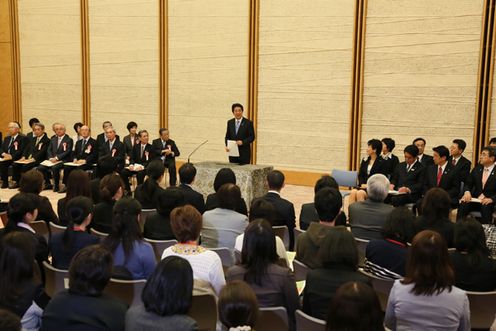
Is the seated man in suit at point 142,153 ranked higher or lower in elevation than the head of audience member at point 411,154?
lower

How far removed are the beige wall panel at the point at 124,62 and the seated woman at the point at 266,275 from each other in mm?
9710

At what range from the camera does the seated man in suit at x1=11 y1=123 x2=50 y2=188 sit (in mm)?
11258

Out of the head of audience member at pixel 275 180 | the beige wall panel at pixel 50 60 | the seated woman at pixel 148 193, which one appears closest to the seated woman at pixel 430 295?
the head of audience member at pixel 275 180

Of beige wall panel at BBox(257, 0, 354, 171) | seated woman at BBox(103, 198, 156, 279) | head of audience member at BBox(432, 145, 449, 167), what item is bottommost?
seated woman at BBox(103, 198, 156, 279)

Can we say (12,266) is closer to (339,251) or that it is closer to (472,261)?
(339,251)

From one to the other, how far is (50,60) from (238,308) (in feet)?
41.2

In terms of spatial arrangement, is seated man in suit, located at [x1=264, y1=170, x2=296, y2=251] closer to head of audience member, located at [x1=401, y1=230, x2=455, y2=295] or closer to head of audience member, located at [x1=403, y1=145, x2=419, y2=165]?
head of audience member, located at [x1=401, y1=230, x2=455, y2=295]

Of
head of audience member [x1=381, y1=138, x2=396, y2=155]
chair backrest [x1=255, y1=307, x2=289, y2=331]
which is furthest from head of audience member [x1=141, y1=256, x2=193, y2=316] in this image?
head of audience member [x1=381, y1=138, x2=396, y2=155]

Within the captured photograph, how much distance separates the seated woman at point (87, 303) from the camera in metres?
2.83

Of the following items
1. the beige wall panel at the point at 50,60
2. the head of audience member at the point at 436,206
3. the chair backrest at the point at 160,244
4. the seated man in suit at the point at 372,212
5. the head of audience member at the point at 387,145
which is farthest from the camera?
the beige wall panel at the point at 50,60

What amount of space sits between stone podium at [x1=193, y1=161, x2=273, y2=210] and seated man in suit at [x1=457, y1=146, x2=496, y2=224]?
283cm

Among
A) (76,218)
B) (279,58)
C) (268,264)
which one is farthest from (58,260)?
(279,58)

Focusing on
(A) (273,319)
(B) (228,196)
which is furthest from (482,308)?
(B) (228,196)

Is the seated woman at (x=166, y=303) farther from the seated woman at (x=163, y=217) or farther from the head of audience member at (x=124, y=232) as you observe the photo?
the seated woman at (x=163, y=217)
